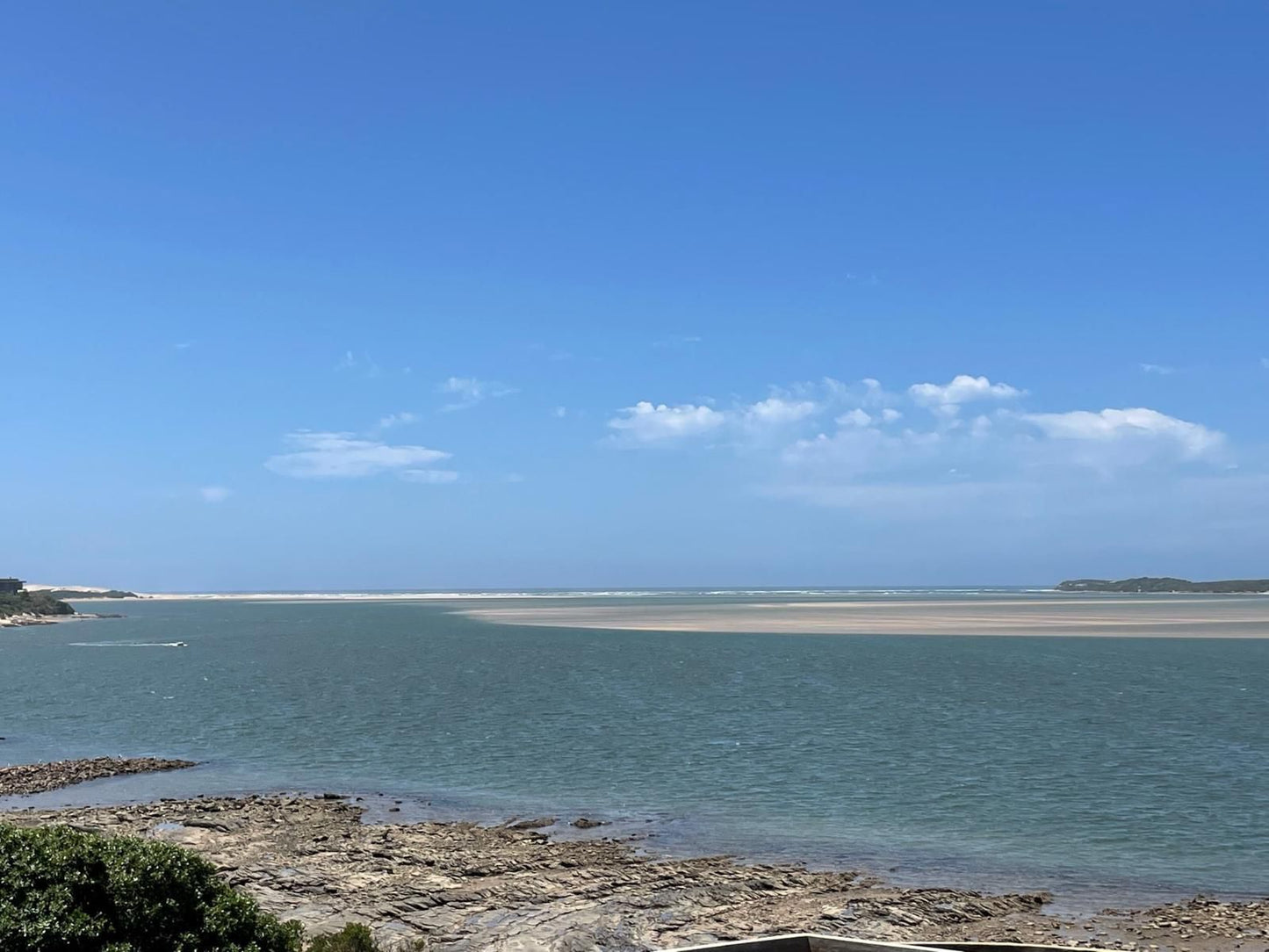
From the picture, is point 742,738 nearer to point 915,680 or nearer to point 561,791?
point 561,791

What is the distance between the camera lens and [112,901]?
39.4 feet

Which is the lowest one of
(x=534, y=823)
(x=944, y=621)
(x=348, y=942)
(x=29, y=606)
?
(x=944, y=621)

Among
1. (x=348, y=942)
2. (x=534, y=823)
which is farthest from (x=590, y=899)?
(x=534, y=823)

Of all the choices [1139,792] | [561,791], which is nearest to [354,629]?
[561,791]

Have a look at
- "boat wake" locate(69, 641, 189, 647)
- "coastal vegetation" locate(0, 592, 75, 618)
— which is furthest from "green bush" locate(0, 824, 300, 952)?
"coastal vegetation" locate(0, 592, 75, 618)

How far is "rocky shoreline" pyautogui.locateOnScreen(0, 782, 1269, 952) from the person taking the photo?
19188 mm

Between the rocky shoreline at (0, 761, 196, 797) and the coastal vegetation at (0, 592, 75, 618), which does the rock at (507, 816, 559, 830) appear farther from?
the coastal vegetation at (0, 592, 75, 618)

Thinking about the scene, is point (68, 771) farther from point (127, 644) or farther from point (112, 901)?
point (127, 644)

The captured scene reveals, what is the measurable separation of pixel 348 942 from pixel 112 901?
14.9 feet

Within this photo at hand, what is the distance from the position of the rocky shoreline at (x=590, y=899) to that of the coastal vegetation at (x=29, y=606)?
558 ft

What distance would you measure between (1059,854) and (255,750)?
31934 mm

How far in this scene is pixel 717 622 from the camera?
14325cm

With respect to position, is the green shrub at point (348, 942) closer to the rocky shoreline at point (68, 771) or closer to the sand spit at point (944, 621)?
the rocky shoreline at point (68, 771)

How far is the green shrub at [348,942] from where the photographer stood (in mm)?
15289
